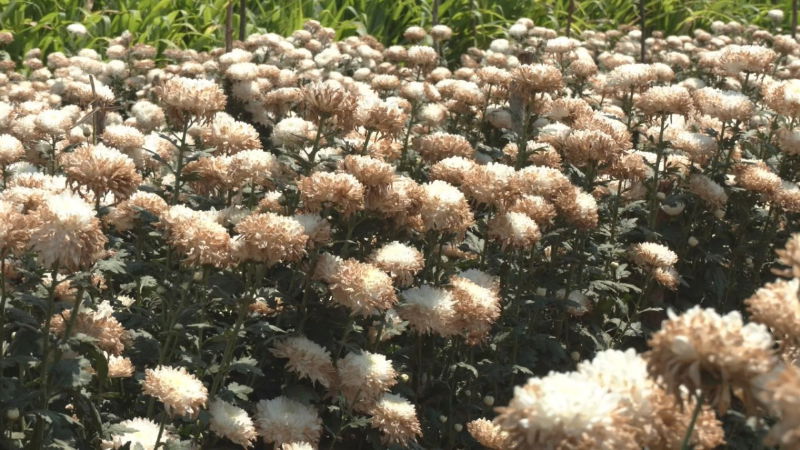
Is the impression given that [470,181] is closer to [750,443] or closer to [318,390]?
[318,390]

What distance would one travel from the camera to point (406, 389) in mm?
3871

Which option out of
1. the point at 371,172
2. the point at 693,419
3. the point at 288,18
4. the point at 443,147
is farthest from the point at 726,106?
the point at 288,18

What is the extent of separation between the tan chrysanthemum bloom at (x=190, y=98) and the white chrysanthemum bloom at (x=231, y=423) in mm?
1129

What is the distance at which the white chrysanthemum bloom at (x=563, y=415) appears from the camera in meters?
1.65

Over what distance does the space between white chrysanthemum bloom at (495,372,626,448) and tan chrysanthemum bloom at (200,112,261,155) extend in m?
2.69

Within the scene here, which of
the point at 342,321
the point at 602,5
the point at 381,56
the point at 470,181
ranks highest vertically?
the point at 470,181

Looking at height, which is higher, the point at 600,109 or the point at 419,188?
the point at 419,188

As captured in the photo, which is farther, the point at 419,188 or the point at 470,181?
the point at 470,181

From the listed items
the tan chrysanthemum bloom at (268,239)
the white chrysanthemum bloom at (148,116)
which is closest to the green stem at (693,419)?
the tan chrysanthemum bloom at (268,239)

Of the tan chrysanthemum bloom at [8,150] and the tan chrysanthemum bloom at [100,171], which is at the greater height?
the tan chrysanthemum bloom at [100,171]

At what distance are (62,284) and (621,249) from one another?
279 cm

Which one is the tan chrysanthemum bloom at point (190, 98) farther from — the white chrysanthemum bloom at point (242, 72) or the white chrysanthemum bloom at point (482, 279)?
the white chrysanthemum bloom at point (242, 72)

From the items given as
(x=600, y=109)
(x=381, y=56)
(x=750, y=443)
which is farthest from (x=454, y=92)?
(x=750, y=443)

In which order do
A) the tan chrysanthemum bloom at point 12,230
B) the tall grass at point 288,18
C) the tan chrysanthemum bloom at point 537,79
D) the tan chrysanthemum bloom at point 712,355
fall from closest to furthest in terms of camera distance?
the tan chrysanthemum bloom at point 712,355, the tan chrysanthemum bloom at point 12,230, the tan chrysanthemum bloom at point 537,79, the tall grass at point 288,18
